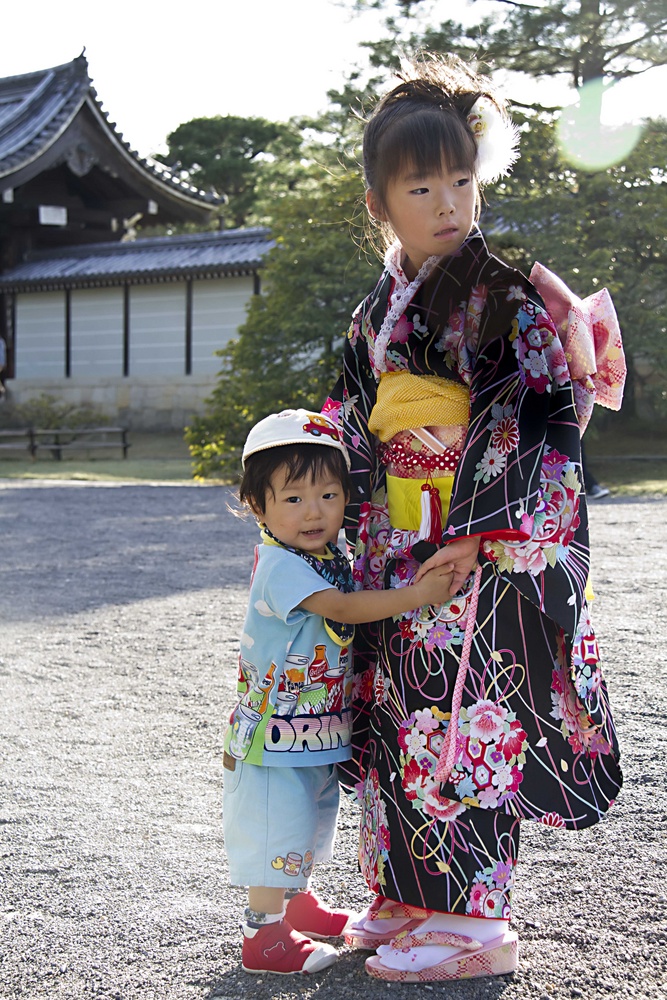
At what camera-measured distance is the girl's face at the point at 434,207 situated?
179 centimetres

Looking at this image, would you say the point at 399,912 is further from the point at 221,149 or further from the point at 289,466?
the point at 221,149

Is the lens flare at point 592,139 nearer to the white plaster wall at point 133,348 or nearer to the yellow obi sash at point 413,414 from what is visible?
the white plaster wall at point 133,348

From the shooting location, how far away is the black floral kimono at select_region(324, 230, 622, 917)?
1.71 m

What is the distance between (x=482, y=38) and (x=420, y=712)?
1171cm

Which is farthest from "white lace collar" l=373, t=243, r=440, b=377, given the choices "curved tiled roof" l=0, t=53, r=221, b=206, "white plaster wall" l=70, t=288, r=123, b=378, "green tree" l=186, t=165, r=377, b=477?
"white plaster wall" l=70, t=288, r=123, b=378

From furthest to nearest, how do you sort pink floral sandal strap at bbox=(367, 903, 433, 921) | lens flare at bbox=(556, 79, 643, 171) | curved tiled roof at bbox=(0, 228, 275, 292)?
curved tiled roof at bbox=(0, 228, 275, 292) < lens flare at bbox=(556, 79, 643, 171) < pink floral sandal strap at bbox=(367, 903, 433, 921)

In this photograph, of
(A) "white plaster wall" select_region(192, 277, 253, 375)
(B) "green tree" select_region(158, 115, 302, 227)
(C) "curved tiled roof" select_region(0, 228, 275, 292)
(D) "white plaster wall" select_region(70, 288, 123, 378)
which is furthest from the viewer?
(B) "green tree" select_region(158, 115, 302, 227)

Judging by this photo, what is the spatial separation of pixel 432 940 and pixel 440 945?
17 mm

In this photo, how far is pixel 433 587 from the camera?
68.1 inches

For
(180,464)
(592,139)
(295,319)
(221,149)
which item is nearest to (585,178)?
(592,139)

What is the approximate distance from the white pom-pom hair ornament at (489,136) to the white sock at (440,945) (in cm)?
130

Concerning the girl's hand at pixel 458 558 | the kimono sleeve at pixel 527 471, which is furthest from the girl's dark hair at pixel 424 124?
the girl's hand at pixel 458 558

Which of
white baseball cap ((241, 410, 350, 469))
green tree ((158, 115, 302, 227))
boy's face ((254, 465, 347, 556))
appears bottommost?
boy's face ((254, 465, 347, 556))

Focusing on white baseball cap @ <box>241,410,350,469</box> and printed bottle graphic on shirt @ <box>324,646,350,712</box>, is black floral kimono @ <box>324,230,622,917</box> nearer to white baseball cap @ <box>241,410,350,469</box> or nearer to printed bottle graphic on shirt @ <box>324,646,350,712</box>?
printed bottle graphic on shirt @ <box>324,646,350,712</box>
